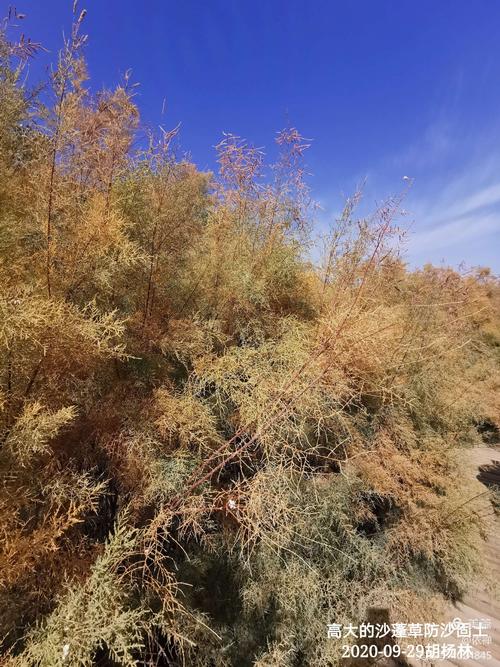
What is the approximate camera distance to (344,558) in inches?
132

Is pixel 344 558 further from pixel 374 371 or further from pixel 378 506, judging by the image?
pixel 374 371

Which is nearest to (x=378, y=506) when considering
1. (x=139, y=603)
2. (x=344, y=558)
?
(x=344, y=558)

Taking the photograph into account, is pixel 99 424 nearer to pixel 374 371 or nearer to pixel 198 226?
pixel 198 226

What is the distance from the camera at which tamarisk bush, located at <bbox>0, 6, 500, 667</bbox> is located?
1.87 m

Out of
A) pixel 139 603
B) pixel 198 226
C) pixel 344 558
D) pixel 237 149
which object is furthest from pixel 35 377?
pixel 344 558

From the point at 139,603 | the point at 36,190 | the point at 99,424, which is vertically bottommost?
the point at 139,603

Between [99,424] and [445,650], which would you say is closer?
[99,424]

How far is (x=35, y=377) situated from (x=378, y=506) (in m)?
4.08

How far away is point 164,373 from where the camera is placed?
2.94 m

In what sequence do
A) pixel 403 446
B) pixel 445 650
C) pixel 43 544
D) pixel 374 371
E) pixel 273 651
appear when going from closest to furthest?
pixel 43 544 < pixel 273 651 < pixel 374 371 < pixel 445 650 < pixel 403 446

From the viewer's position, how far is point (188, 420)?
103 inches

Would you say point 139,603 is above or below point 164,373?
below

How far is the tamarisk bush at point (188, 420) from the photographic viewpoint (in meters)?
1.87

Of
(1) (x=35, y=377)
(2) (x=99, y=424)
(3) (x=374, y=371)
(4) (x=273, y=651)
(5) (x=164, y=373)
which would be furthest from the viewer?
(3) (x=374, y=371)
